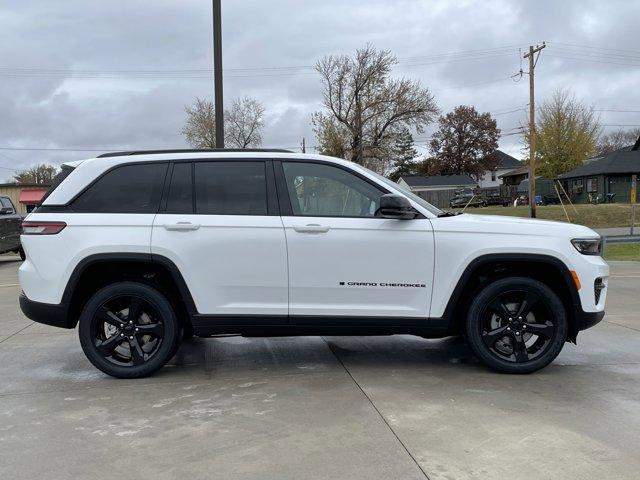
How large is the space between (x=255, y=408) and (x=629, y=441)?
8.34 ft

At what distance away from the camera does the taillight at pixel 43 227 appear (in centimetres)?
488

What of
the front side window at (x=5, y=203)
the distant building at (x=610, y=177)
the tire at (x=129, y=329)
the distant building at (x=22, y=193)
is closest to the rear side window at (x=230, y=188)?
the tire at (x=129, y=329)

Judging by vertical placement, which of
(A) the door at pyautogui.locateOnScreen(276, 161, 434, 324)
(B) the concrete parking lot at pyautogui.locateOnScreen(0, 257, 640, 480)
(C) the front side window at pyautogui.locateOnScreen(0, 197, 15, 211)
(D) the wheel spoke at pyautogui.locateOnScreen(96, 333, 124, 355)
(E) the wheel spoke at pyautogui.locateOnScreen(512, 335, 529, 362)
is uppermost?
(C) the front side window at pyautogui.locateOnScreen(0, 197, 15, 211)

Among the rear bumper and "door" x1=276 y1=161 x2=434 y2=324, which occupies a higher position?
"door" x1=276 y1=161 x2=434 y2=324

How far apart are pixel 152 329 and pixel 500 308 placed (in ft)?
9.93

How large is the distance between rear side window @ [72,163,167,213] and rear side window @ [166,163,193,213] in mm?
101

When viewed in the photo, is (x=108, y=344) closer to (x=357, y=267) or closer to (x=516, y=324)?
(x=357, y=267)

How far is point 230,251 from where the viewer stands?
483cm

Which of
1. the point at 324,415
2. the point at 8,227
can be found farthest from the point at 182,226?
the point at 8,227

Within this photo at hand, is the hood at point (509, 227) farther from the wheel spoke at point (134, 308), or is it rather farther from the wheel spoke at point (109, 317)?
the wheel spoke at point (109, 317)

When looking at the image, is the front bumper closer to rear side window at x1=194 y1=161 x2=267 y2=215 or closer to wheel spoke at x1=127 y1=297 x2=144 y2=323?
rear side window at x1=194 y1=161 x2=267 y2=215

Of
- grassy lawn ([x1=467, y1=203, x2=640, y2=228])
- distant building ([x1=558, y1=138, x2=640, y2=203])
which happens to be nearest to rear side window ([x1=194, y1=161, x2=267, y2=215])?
grassy lawn ([x1=467, y1=203, x2=640, y2=228])

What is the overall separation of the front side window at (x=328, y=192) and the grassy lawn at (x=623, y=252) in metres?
13.7

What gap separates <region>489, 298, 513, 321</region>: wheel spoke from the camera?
496 cm
